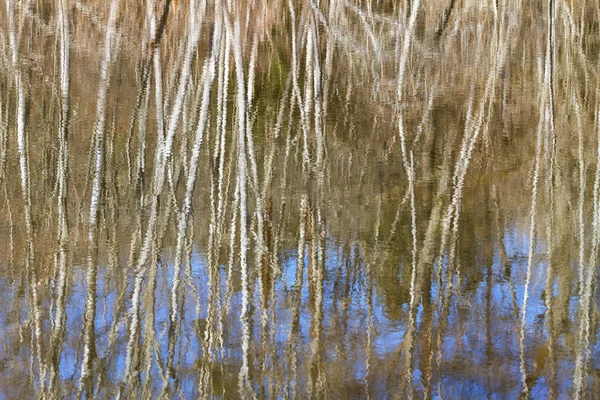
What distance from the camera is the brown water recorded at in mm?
3844

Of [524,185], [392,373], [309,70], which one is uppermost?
[309,70]

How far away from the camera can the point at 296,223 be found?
5.47 metres

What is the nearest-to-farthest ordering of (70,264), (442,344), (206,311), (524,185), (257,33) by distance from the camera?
(442,344)
(206,311)
(70,264)
(524,185)
(257,33)

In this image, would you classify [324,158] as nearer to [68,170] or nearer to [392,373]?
[68,170]

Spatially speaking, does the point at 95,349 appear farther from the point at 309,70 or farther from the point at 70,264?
the point at 309,70

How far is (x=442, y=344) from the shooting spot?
4.02 metres

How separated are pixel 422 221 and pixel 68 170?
96.8 inches

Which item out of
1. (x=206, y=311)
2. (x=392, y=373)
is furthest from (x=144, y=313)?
(x=392, y=373)

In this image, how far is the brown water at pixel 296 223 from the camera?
12.6ft

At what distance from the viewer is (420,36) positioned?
40.1 feet

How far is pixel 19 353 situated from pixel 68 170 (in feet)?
8.43

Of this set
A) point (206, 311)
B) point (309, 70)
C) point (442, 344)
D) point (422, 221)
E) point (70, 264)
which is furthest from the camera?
point (309, 70)

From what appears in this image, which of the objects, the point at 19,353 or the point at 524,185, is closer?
the point at 19,353

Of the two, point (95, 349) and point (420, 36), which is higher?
point (420, 36)
